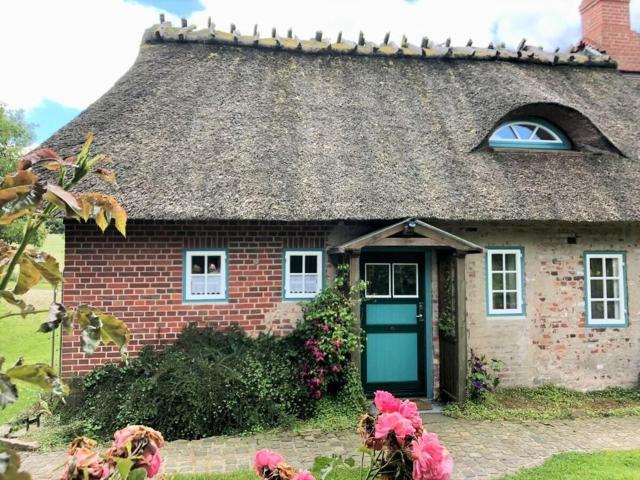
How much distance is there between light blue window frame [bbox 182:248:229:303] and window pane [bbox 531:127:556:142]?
5.57m

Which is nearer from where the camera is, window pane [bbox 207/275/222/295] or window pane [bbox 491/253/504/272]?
window pane [bbox 207/275/222/295]

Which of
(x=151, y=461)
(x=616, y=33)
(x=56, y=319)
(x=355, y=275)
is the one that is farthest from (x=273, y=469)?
(x=616, y=33)

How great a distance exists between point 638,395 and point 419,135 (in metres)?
5.18

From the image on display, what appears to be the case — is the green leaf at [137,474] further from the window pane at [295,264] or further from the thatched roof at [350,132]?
the window pane at [295,264]

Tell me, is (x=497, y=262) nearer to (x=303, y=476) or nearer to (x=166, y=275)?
(x=166, y=275)

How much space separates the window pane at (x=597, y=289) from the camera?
7012mm

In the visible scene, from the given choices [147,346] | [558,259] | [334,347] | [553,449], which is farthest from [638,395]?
[147,346]

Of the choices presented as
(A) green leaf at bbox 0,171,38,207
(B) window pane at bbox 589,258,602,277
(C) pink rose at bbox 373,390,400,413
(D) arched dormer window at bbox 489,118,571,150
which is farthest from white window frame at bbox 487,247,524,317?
(A) green leaf at bbox 0,171,38,207

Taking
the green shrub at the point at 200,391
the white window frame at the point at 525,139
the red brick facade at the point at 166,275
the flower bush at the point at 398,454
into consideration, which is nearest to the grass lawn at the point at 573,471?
the green shrub at the point at 200,391

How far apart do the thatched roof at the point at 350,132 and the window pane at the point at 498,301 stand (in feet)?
4.40

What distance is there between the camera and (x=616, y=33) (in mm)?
10055

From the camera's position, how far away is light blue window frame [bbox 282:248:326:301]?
6332mm

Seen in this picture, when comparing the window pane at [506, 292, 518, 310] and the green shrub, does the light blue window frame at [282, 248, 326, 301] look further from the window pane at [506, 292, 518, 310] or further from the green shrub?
the window pane at [506, 292, 518, 310]

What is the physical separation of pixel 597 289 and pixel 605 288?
0.14 meters
